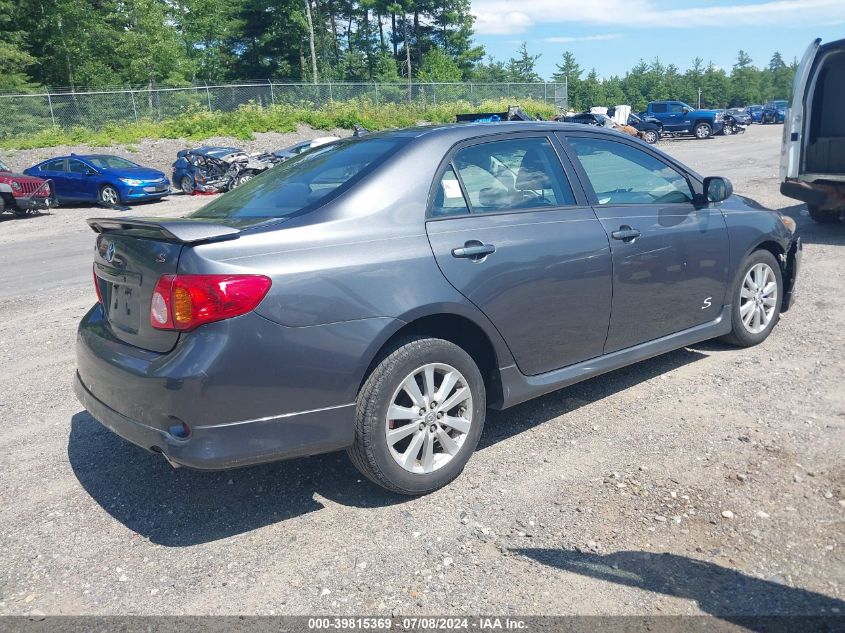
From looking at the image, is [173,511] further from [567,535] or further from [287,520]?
[567,535]

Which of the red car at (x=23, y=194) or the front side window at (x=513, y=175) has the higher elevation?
the front side window at (x=513, y=175)

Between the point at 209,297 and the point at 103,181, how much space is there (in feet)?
64.7

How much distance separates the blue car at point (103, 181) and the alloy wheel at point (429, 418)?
62.9 ft

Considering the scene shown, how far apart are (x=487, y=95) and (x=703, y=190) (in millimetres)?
40212

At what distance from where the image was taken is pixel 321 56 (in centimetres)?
6016

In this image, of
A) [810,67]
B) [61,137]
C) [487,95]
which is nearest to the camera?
[810,67]

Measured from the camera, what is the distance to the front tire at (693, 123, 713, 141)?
41.2 metres

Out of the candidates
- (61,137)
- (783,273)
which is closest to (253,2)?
(61,137)

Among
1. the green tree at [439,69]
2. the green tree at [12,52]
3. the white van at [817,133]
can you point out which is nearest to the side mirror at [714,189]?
the white van at [817,133]

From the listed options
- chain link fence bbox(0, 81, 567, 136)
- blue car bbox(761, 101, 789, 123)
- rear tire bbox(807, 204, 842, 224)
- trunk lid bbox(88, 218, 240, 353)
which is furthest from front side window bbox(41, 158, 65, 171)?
blue car bbox(761, 101, 789, 123)

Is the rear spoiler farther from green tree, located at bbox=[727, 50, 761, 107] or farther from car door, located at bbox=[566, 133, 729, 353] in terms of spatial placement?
green tree, located at bbox=[727, 50, 761, 107]

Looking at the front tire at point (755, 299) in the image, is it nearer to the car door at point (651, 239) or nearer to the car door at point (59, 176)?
the car door at point (651, 239)

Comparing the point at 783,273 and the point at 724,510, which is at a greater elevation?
the point at 783,273

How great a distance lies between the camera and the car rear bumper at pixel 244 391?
307 centimetres
